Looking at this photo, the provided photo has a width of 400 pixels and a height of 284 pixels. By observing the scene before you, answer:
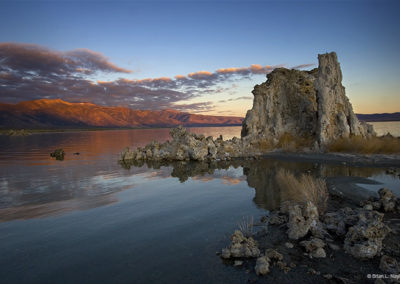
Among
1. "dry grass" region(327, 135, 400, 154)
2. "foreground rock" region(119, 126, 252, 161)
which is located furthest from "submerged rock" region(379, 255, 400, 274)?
"foreground rock" region(119, 126, 252, 161)

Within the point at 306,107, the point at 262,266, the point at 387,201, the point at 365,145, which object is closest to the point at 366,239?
the point at 262,266

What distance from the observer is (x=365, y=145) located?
87.0ft

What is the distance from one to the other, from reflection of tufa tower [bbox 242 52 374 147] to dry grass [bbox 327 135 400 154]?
115 centimetres

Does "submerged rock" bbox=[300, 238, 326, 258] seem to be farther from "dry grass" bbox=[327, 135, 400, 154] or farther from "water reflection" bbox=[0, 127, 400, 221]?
"dry grass" bbox=[327, 135, 400, 154]

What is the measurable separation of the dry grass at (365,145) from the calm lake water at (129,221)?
5.98 metres

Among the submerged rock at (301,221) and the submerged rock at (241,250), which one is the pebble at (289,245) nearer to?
the submerged rock at (301,221)

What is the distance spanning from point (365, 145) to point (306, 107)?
10129 mm

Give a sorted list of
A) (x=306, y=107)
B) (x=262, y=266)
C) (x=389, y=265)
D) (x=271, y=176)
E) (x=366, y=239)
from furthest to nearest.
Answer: (x=306, y=107) → (x=271, y=176) → (x=366, y=239) → (x=262, y=266) → (x=389, y=265)

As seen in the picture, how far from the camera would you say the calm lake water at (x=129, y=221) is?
22.8ft

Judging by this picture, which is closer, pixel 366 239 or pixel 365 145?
pixel 366 239

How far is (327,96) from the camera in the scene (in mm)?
30312

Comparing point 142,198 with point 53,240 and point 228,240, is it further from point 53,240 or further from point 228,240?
point 228,240

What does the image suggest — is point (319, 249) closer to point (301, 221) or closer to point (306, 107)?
point (301, 221)

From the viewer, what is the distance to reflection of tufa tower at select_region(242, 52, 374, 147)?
98.9 feet
